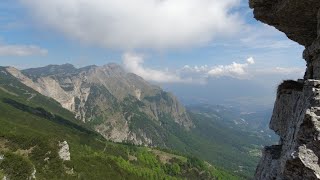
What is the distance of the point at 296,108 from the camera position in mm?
24938

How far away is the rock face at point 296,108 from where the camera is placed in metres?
19.0

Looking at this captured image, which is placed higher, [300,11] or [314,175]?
[300,11]

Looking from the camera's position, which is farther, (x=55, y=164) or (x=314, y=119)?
(x=55, y=164)

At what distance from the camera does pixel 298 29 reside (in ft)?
→ 110

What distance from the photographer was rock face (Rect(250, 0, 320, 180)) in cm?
1902

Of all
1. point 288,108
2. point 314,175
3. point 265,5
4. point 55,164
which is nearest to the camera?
point 314,175

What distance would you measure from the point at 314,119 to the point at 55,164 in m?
168

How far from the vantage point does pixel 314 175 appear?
18.3 meters

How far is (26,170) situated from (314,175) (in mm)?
134356

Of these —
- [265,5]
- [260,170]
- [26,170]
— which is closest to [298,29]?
[265,5]

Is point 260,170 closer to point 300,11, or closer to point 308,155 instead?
point 308,155

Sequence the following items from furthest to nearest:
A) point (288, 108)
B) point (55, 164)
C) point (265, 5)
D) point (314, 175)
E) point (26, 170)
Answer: point (55, 164), point (26, 170), point (265, 5), point (288, 108), point (314, 175)

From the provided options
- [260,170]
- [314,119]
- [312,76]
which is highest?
[312,76]

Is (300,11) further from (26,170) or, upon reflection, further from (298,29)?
(26,170)
